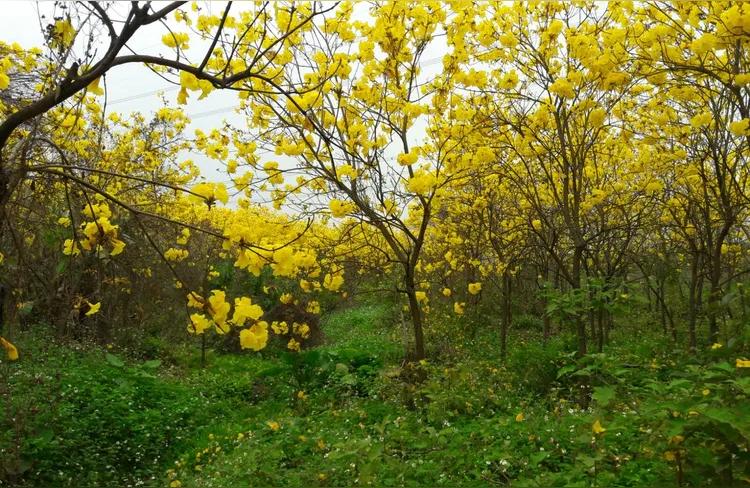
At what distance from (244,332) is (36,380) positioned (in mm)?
4018

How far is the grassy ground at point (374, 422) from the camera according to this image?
7.55ft

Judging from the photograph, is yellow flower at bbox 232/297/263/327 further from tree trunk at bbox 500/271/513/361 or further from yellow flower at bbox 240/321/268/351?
tree trunk at bbox 500/271/513/361

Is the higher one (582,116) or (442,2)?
(442,2)

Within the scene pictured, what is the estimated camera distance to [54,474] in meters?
4.01

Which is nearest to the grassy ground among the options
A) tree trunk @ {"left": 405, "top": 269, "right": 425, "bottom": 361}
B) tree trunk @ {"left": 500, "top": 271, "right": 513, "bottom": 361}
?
tree trunk @ {"left": 405, "top": 269, "right": 425, "bottom": 361}

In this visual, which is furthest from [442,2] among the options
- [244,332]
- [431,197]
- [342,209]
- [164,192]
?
[164,192]

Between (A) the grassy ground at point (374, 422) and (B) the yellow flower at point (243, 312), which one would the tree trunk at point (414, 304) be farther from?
(B) the yellow flower at point (243, 312)

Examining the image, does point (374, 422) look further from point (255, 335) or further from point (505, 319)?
point (255, 335)

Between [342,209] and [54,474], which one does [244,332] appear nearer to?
[342,209]

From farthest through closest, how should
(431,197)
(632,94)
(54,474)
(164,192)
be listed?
(164,192) → (632,94) → (431,197) → (54,474)

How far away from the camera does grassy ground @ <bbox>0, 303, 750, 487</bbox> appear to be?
2301mm

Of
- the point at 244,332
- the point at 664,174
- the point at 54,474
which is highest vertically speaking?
the point at 664,174

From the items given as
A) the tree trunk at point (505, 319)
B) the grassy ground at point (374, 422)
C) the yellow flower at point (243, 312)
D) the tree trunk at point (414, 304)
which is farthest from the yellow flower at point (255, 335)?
the tree trunk at point (505, 319)

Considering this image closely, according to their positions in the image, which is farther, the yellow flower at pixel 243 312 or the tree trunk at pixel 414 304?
the tree trunk at pixel 414 304
